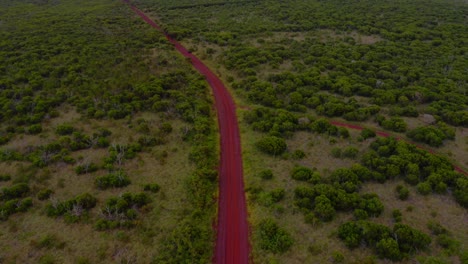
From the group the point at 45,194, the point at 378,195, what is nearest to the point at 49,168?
the point at 45,194

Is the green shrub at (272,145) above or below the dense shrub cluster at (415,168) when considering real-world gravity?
above

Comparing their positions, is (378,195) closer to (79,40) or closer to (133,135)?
(133,135)

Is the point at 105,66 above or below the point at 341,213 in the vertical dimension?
above

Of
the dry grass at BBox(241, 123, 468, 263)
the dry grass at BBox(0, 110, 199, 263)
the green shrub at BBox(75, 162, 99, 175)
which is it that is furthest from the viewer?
the green shrub at BBox(75, 162, 99, 175)

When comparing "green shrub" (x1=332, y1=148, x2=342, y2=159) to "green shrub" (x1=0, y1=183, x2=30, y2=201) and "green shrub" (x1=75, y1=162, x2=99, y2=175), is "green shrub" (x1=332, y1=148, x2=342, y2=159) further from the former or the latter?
"green shrub" (x1=0, y1=183, x2=30, y2=201)

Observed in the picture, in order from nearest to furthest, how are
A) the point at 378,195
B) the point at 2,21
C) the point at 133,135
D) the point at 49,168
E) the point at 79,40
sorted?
the point at 378,195, the point at 49,168, the point at 133,135, the point at 79,40, the point at 2,21

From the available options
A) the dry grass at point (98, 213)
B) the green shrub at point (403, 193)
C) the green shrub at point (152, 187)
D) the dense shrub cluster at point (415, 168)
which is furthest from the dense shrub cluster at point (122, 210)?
the green shrub at point (403, 193)

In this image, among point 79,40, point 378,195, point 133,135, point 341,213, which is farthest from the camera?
point 79,40

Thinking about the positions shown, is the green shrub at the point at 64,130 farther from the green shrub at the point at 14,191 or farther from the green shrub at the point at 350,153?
the green shrub at the point at 350,153

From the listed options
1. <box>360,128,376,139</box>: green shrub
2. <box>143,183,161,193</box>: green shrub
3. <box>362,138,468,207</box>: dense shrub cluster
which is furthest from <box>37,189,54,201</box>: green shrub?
<box>360,128,376,139</box>: green shrub
